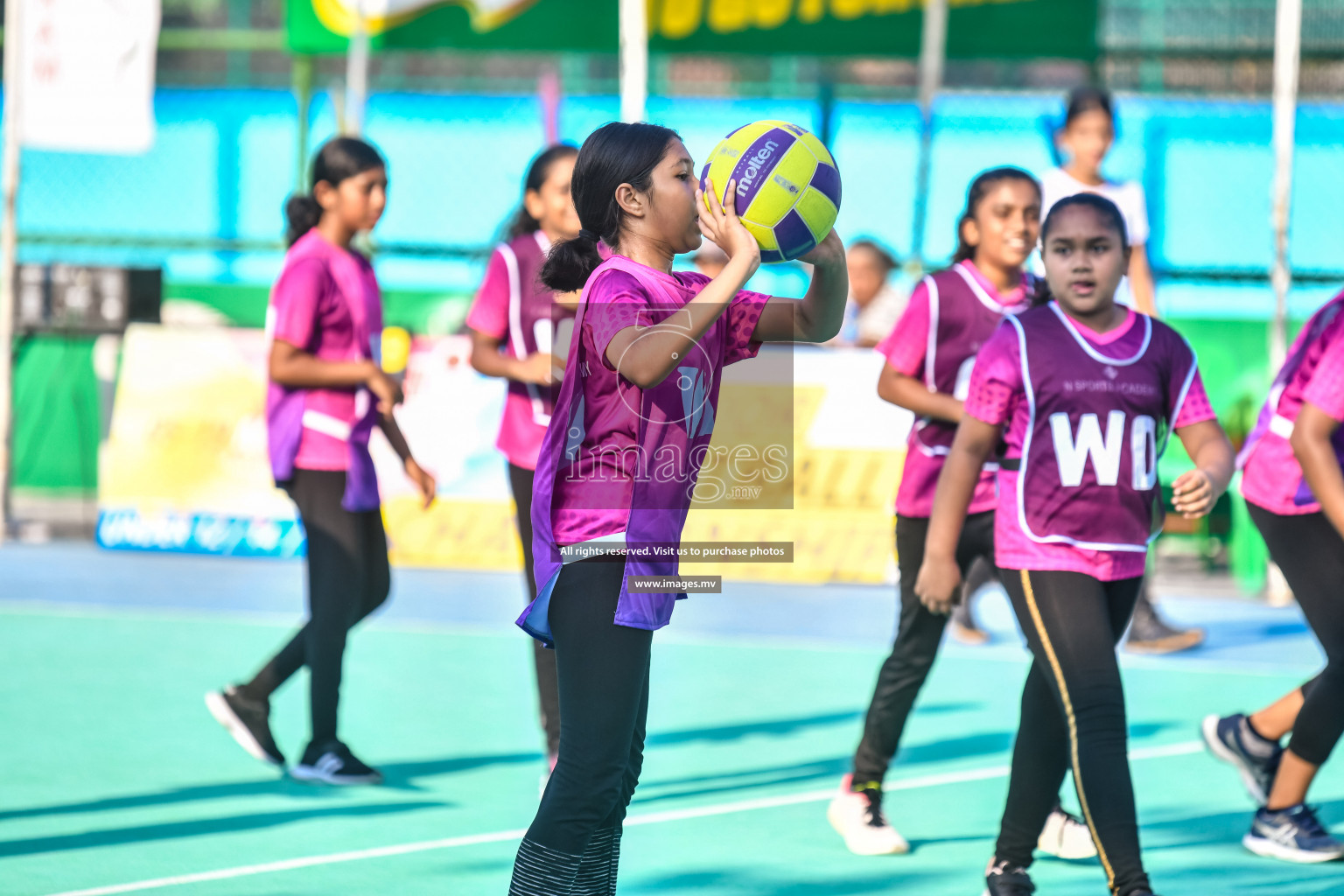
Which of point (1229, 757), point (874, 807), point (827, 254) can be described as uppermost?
point (827, 254)

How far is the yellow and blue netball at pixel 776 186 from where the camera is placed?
12.2 ft

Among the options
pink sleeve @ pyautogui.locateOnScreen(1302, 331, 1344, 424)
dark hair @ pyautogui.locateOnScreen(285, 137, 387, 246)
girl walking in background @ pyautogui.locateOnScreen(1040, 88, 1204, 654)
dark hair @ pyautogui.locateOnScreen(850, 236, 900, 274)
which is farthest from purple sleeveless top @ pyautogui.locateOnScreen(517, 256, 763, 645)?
dark hair @ pyautogui.locateOnScreen(850, 236, 900, 274)

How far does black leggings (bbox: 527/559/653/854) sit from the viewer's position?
3.51 m

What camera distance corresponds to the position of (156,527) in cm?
1227

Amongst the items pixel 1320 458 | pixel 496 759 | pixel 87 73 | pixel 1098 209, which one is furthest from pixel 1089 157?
pixel 87 73

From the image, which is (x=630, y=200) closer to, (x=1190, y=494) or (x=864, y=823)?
(x=1190, y=494)

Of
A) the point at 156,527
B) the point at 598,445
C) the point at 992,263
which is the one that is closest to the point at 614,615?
the point at 598,445

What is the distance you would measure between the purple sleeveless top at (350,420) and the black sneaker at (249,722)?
0.84 metres

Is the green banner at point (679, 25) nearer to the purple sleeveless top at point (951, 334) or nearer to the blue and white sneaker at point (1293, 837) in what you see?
the purple sleeveless top at point (951, 334)

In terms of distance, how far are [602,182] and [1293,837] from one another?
3.23m

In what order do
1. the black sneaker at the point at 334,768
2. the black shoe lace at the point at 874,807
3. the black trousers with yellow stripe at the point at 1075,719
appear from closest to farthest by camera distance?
1. the black trousers with yellow stripe at the point at 1075,719
2. the black shoe lace at the point at 874,807
3. the black sneaker at the point at 334,768

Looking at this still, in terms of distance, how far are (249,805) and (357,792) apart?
39cm

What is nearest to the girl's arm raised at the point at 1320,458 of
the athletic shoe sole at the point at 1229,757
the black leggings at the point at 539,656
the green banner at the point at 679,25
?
the athletic shoe sole at the point at 1229,757

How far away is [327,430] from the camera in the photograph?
6.16 m
